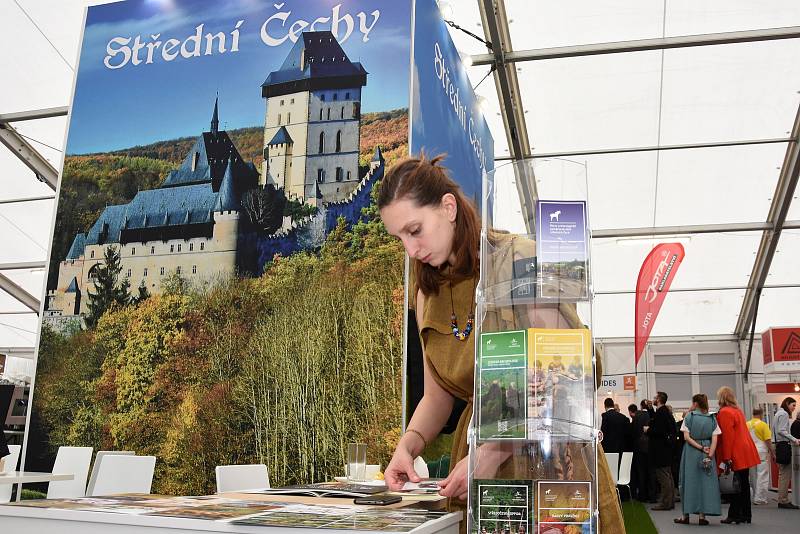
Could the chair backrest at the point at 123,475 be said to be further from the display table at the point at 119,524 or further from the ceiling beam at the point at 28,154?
the ceiling beam at the point at 28,154

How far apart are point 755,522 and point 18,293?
11.5 metres

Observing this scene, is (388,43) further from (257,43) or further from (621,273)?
(621,273)

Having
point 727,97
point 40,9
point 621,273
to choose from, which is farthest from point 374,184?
point 621,273

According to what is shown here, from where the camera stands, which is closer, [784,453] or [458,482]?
[458,482]

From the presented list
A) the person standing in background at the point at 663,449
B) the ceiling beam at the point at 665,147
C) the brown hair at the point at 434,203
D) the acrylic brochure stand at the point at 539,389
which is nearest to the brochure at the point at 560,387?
the acrylic brochure stand at the point at 539,389

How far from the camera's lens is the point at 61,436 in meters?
4.36

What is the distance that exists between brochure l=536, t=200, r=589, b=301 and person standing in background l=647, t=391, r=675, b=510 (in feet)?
26.6

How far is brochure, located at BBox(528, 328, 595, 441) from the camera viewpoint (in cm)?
122

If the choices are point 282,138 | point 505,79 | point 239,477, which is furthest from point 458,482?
point 505,79

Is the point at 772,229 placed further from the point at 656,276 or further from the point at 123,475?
the point at 123,475

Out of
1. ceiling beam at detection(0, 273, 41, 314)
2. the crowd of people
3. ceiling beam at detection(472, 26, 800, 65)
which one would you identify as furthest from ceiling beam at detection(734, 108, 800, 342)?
ceiling beam at detection(0, 273, 41, 314)

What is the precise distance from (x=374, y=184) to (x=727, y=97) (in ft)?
18.8

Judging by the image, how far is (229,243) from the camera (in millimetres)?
4191

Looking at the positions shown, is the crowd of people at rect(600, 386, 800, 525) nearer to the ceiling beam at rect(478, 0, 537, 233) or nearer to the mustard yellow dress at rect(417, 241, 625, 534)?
the ceiling beam at rect(478, 0, 537, 233)
